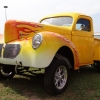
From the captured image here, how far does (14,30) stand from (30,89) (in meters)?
1.45

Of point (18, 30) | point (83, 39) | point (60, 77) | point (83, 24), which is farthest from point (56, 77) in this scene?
point (83, 24)

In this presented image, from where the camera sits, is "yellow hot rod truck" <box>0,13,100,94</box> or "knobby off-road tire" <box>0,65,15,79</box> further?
"knobby off-road tire" <box>0,65,15,79</box>

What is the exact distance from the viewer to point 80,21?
554 cm

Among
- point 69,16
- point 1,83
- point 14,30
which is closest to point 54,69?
point 14,30

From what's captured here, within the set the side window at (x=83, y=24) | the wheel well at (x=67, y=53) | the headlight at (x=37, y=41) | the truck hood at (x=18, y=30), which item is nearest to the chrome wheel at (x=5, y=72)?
the truck hood at (x=18, y=30)

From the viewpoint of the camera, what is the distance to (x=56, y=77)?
394 centimetres

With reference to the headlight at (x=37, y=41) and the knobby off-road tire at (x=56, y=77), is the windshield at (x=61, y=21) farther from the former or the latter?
the headlight at (x=37, y=41)

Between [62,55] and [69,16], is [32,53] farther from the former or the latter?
[69,16]

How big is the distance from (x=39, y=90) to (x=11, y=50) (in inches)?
44.7

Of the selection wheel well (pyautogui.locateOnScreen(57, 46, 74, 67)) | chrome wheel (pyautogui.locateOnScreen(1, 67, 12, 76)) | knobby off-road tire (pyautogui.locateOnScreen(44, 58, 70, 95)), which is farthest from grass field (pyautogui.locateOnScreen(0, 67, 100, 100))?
wheel well (pyautogui.locateOnScreen(57, 46, 74, 67))

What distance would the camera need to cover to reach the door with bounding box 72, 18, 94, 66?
16.8 feet

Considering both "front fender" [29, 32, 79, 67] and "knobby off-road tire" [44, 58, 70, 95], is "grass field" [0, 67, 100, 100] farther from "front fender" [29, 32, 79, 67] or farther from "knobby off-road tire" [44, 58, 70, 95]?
"front fender" [29, 32, 79, 67]

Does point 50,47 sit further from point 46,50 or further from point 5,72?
point 5,72

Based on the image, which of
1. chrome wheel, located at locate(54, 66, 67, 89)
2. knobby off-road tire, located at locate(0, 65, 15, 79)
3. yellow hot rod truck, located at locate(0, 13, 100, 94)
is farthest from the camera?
knobby off-road tire, located at locate(0, 65, 15, 79)
